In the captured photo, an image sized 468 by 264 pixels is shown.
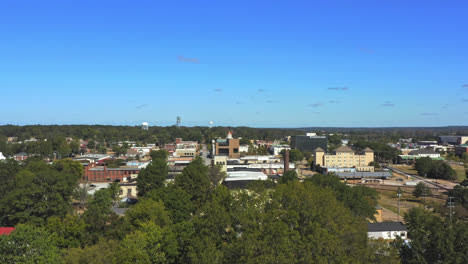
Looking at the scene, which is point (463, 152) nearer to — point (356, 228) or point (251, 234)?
point (356, 228)

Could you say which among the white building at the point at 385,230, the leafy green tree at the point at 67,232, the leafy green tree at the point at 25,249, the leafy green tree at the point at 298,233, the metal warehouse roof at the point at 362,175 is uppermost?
the leafy green tree at the point at 298,233

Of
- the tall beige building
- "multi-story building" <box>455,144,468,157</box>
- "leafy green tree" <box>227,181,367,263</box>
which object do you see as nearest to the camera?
"leafy green tree" <box>227,181,367,263</box>

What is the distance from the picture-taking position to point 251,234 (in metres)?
13.8

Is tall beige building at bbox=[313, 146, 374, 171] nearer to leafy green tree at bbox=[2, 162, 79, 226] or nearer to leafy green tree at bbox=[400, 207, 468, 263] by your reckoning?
leafy green tree at bbox=[2, 162, 79, 226]

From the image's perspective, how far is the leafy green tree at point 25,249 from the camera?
48.5 ft

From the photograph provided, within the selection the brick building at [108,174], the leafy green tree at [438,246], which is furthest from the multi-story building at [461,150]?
the leafy green tree at [438,246]

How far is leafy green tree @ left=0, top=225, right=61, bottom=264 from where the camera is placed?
1479cm

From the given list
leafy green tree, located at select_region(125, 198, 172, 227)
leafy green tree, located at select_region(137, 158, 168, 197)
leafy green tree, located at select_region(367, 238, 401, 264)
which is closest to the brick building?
leafy green tree, located at select_region(137, 158, 168, 197)

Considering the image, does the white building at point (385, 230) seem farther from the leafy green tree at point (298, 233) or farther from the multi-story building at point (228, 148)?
the multi-story building at point (228, 148)

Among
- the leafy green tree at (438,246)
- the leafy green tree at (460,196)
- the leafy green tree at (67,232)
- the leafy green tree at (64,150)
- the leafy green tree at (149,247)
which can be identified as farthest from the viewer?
the leafy green tree at (64,150)

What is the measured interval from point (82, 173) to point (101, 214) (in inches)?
1191

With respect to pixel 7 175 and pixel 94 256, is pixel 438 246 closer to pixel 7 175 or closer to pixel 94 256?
pixel 94 256

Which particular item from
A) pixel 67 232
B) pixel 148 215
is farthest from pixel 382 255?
pixel 67 232

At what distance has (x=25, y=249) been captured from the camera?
1519 centimetres
